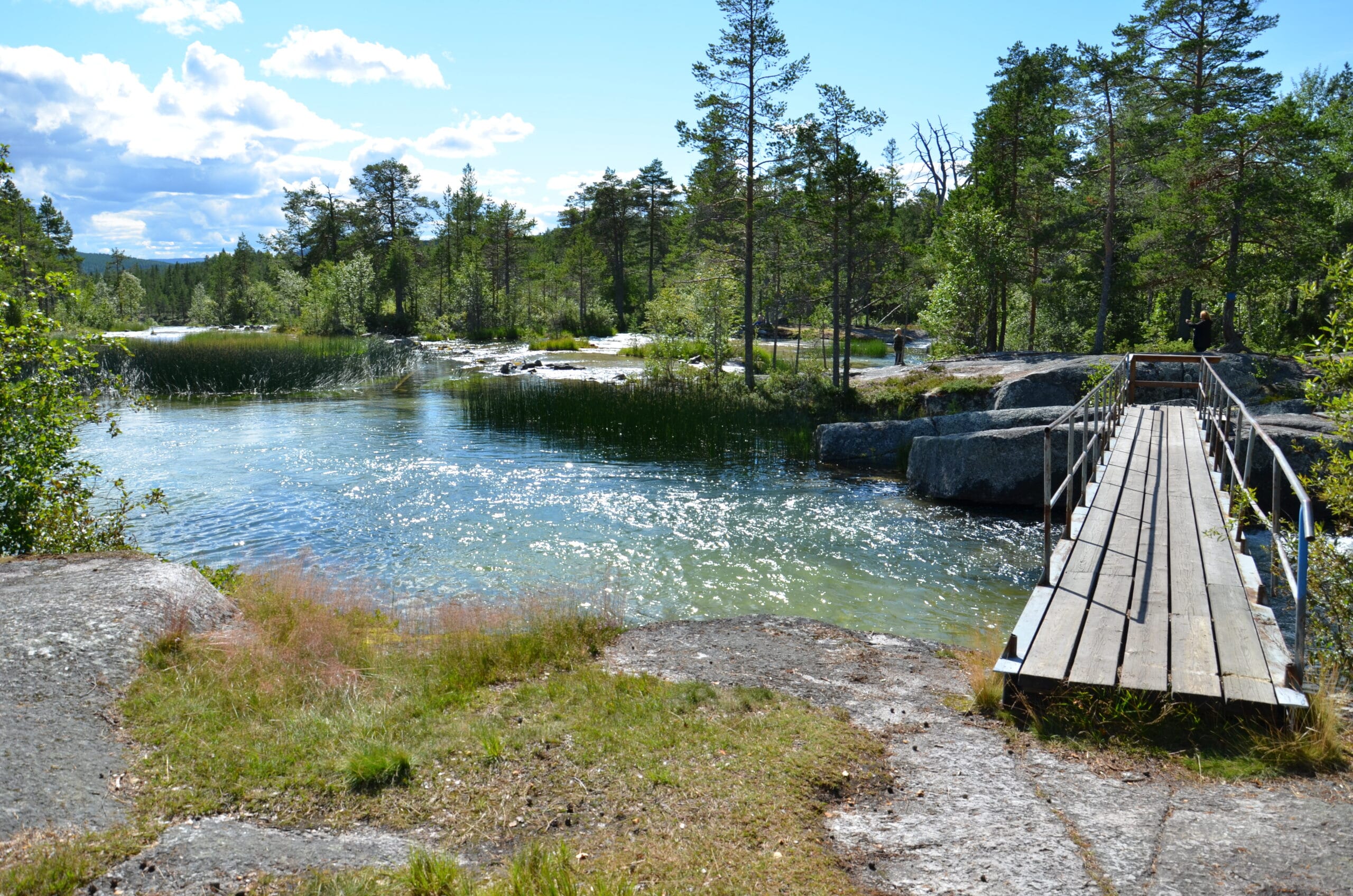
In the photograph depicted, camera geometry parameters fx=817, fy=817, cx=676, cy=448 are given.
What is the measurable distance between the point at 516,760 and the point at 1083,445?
32.5 ft

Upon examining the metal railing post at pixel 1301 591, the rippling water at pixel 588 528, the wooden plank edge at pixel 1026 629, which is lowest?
the rippling water at pixel 588 528

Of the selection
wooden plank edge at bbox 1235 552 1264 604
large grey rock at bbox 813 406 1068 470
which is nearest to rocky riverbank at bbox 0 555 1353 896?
wooden plank edge at bbox 1235 552 1264 604

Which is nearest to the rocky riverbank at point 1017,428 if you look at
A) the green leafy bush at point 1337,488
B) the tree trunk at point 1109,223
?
the tree trunk at point 1109,223

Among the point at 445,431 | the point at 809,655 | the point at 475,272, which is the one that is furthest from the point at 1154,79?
the point at 475,272

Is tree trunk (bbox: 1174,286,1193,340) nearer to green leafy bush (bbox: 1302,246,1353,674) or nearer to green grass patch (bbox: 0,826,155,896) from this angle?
green leafy bush (bbox: 1302,246,1353,674)

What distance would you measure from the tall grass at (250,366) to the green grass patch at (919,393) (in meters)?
24.9

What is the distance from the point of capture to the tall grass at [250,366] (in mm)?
36125

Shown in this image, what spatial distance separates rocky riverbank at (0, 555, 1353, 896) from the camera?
13.4 ft

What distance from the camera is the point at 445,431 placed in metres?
26.6

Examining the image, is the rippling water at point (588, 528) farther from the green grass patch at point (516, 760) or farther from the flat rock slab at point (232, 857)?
the flat rock slab at point (232, 857)

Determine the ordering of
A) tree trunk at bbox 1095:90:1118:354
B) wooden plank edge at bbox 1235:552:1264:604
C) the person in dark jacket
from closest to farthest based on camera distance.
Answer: wooden plank edge at bbox 1235:552:1264:604
the person in dark jacket
tree trunk at bbox 1095:90:1118:354

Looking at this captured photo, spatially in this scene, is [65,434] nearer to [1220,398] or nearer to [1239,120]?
[1220,398]

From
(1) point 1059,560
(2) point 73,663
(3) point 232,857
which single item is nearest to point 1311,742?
(1) point 1059,560

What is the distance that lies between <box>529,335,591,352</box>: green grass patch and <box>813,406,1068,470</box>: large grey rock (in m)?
39.1
